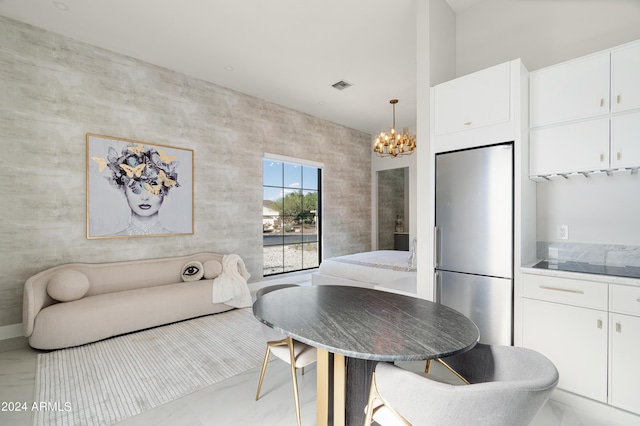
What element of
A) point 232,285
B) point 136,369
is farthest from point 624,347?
point 232,285

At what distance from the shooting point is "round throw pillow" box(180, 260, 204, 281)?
12.5 feet

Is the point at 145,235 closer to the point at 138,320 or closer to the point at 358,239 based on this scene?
the point at 138,320

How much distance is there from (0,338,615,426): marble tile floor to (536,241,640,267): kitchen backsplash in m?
1.06

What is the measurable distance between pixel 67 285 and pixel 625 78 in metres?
4.88

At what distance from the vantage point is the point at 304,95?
4.78 metres

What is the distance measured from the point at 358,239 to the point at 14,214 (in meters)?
5.53

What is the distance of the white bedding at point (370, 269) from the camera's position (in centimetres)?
380

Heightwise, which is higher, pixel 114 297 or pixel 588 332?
pixel 588 332

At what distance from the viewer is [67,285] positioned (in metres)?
2.89

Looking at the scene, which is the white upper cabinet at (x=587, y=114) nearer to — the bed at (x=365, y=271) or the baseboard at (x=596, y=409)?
the baseboard at (x=596, y=409)

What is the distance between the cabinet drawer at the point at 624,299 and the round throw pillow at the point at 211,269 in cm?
391

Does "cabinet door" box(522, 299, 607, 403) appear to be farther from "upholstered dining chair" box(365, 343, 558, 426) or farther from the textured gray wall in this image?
the textured gray wall

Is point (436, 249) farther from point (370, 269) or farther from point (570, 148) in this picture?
point (370, 269)

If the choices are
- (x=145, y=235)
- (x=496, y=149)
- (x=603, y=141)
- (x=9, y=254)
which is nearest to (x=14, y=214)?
(x=9, y=254)
